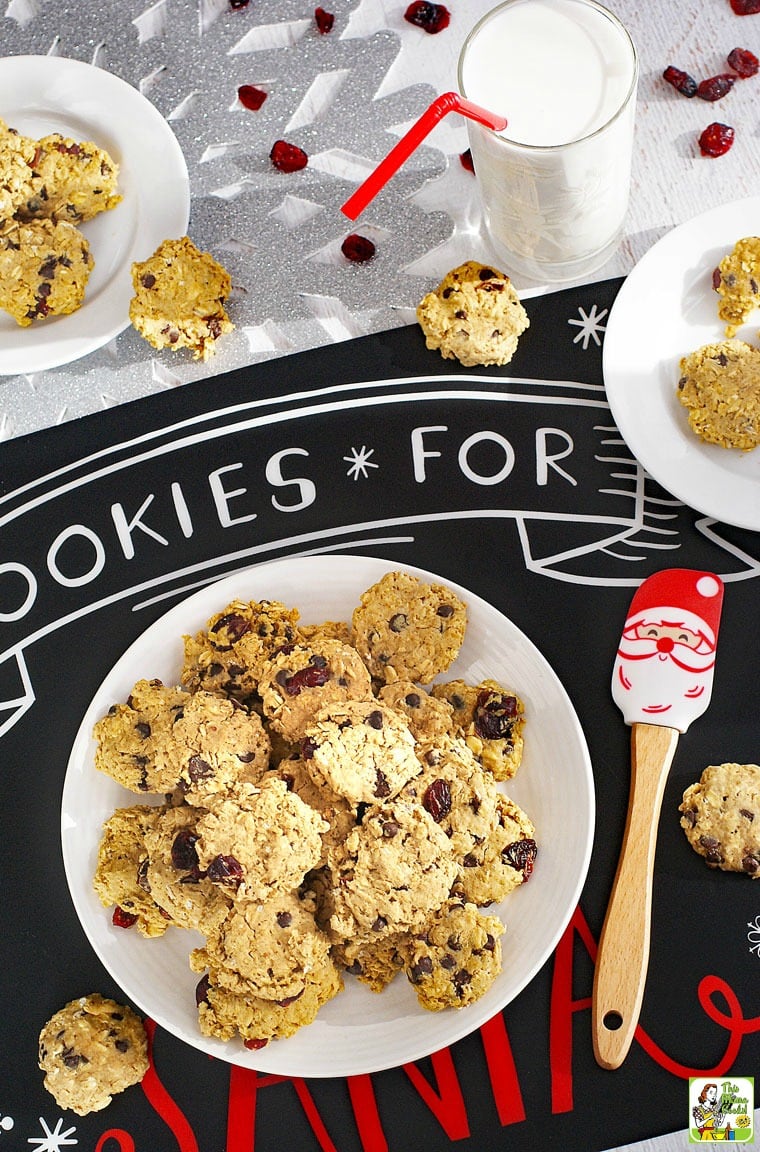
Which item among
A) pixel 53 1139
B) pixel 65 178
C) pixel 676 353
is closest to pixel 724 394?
pixel 676 353

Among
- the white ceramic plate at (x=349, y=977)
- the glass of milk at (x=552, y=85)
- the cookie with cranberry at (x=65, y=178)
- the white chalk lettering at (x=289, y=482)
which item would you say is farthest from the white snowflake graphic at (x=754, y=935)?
the cookie with cranberry at (x=65, y=178)

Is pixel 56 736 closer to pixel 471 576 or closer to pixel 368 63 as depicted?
pixel 471 576

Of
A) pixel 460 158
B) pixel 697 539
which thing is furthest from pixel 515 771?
pixel 460 158

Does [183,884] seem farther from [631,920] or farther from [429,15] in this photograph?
[429,15]

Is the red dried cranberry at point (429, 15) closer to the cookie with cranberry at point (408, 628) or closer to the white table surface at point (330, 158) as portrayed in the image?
the white table surface at point (330, 158)

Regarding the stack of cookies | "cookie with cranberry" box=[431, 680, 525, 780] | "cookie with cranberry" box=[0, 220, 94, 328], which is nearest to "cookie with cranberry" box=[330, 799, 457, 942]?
the stack of cookies

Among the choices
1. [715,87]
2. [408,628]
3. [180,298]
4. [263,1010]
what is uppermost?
[715,87]
